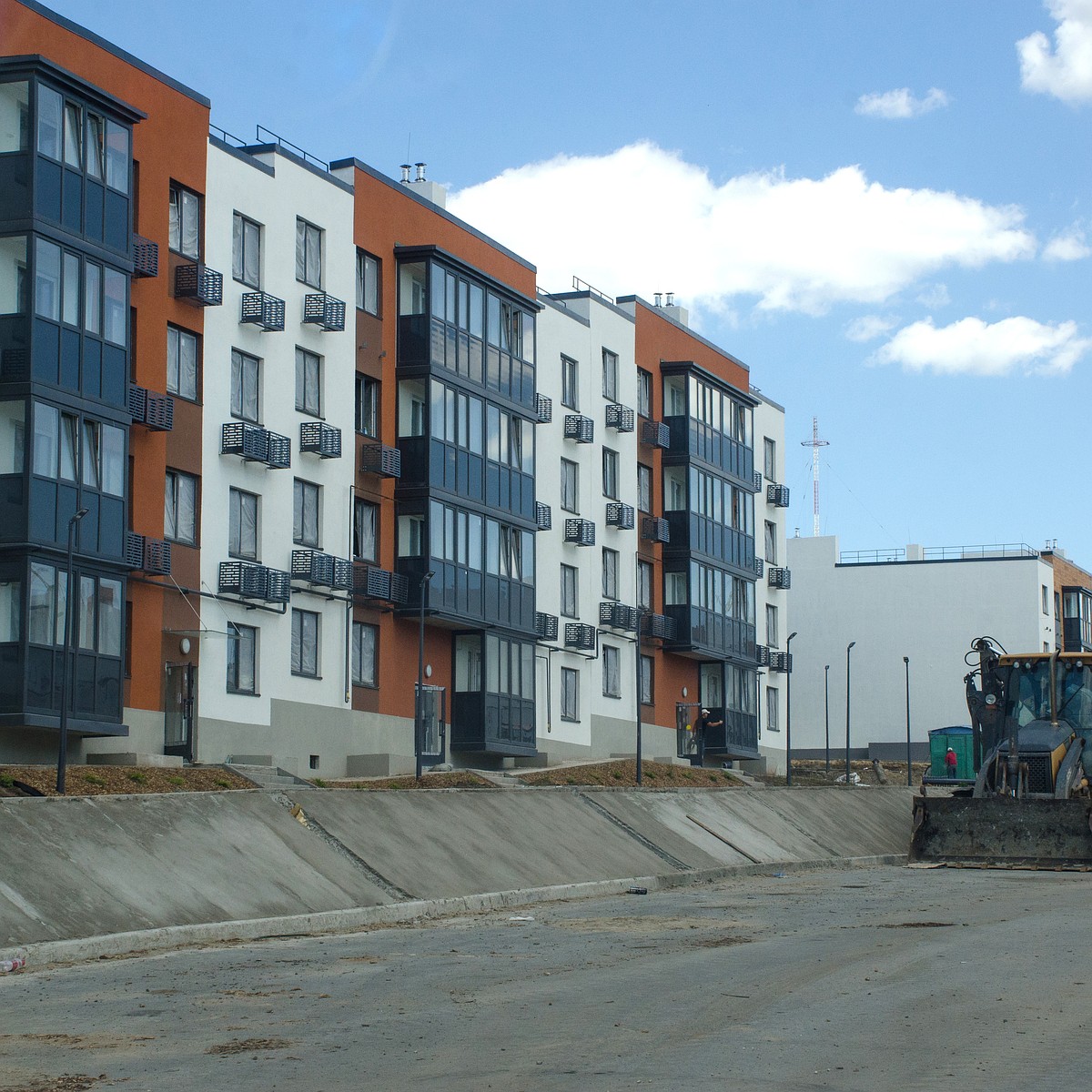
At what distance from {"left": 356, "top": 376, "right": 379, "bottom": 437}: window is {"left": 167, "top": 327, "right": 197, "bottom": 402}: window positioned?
667 cm

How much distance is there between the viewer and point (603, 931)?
18.9 metres

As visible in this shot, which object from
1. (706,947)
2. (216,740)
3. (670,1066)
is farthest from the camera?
(216,740)

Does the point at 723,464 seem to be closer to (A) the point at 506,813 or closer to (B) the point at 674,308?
(B) the point at 674,308

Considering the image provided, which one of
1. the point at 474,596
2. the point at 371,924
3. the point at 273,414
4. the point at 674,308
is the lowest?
the point at 371,924

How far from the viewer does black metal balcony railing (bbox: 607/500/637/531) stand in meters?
56.6

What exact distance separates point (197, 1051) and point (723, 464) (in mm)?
53858

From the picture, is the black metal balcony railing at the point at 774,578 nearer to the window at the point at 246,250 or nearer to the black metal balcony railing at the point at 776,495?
the black metal balcony railing at the point at 776,495

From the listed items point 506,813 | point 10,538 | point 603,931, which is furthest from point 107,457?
point 603,931

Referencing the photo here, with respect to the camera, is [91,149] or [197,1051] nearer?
[197,1051]

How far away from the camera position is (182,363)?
37312mm

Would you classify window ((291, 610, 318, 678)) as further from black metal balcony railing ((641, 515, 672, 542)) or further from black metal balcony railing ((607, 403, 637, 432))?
black metal balcony railing ((641, 515, 672, 542))

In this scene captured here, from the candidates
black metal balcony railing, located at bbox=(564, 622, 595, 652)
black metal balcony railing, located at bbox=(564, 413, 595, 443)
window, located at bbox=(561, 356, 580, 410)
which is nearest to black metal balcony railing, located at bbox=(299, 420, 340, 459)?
black metal balcony railing, located at bbox=(564, 622, 595, 652)

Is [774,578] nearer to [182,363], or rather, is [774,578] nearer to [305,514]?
[305,514]

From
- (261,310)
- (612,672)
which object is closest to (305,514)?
(261,310)
